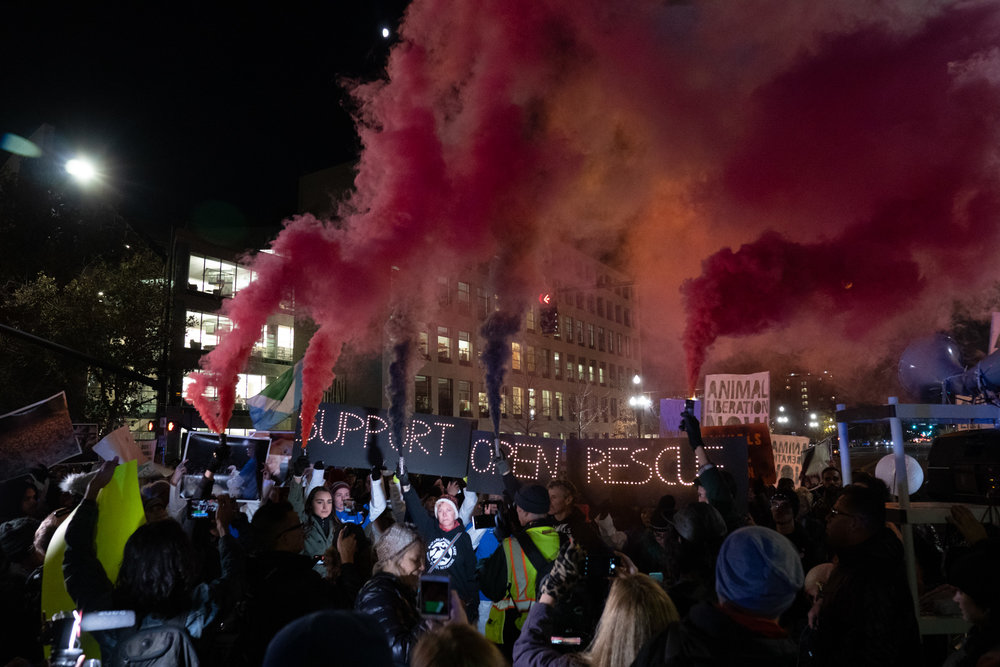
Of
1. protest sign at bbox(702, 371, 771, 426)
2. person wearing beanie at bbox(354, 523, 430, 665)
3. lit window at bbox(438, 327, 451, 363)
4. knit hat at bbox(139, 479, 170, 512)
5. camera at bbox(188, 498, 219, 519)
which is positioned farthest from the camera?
lit window at bbox(438, 327, 451, 363)

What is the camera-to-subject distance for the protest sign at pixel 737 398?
1662cm

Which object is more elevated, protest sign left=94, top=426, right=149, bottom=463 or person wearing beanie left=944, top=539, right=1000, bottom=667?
protest sign left=94, top=426, right=149, bottom=463

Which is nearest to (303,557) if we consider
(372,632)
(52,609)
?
(52,609)

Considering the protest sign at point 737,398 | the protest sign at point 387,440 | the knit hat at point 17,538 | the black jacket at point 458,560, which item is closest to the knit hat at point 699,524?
the black jacket at point 458,560

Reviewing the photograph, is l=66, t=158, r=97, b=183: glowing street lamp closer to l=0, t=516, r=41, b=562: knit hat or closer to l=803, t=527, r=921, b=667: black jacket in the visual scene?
l=0, t=516, r=41, b=562: knit hat

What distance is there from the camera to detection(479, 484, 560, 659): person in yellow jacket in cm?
493

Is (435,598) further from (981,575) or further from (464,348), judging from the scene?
(464,348)

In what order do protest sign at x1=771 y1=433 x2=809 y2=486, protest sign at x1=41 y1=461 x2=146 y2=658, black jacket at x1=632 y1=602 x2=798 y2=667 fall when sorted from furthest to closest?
protest sign at x1=771 y1=433 x2=809 y2=486
protest sign at x1=41 y1=461 x2=146 y2=658
black jacket at x1=632 y1=602 x2=798 y2=667

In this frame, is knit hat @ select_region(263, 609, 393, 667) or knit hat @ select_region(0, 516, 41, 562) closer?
knit hat @ select_region(263, 609, 393, 667)

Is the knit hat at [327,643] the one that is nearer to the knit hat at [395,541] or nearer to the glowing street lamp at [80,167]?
the knit hat at [395,541]

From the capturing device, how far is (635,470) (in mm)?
9359

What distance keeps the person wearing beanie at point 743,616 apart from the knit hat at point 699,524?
3.14 feet

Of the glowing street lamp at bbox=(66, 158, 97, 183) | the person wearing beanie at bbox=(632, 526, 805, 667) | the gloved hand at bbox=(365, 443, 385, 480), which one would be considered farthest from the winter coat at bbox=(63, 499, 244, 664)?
the glowing street lamp at bbox=(66, 158, 97, 183)

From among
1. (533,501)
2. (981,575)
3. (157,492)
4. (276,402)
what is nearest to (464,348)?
(276,402)
